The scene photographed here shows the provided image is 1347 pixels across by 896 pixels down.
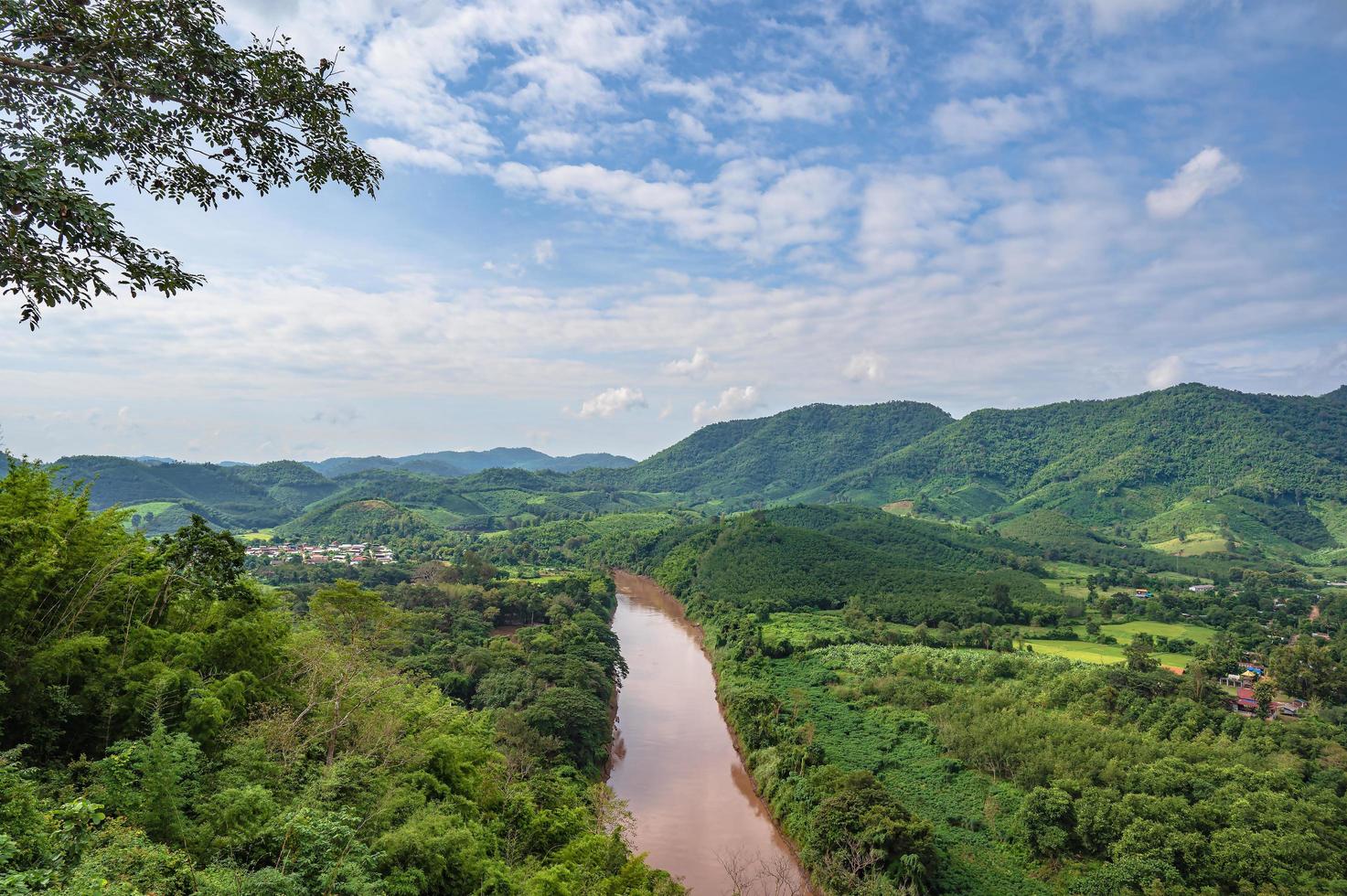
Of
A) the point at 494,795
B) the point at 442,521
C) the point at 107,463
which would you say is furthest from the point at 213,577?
the point at 107,463

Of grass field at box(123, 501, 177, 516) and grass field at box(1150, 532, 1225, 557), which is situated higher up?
grass field at box(123, 501, 177, 516)

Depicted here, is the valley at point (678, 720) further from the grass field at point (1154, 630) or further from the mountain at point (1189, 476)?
the mountain at point (1189, 476)

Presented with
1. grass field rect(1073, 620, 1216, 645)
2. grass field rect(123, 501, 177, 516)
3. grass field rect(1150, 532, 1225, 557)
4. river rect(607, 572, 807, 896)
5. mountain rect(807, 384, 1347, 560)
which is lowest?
river rect(607, 572, 807, 896)

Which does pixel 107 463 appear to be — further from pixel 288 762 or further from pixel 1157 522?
pixel 1157 522

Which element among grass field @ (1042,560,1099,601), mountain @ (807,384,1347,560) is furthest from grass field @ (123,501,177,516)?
mountain @ (807,384,1347,560)

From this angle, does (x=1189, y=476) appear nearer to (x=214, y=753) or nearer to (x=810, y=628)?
(x=810, y=628)

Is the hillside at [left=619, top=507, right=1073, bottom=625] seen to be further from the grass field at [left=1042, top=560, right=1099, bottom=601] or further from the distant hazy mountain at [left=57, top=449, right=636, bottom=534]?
the distant hazy mountain at [left=57, top=449, right=636, bottom=534]
